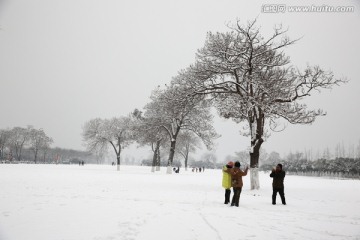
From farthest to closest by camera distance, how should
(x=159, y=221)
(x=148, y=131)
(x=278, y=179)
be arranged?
(x=148, y=131)
(x=278, y=179)
(x=159, y=221)

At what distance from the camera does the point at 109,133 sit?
180 feet

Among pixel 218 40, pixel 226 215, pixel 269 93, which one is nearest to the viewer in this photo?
pixel 226 215

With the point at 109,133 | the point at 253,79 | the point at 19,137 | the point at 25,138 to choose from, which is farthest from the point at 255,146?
the point at 19,137

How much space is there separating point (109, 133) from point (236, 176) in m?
45.2

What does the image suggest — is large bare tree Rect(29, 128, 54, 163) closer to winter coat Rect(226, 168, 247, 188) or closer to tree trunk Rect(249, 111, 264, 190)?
tree trunk Rect(249, 111, 264, 190)

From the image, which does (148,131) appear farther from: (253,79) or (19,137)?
(19,137)

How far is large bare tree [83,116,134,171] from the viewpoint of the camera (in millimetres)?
54578

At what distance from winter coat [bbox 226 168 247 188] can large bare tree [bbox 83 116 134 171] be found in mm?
42414

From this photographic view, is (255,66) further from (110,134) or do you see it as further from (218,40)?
(110,134)

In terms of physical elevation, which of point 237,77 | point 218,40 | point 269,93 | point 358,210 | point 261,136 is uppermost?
point 218,40

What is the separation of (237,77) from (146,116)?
86.3ft

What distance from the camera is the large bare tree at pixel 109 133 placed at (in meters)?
54.6

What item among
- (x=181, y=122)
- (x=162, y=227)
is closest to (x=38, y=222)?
(x=162, y=227)

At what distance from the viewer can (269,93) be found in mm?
19172
